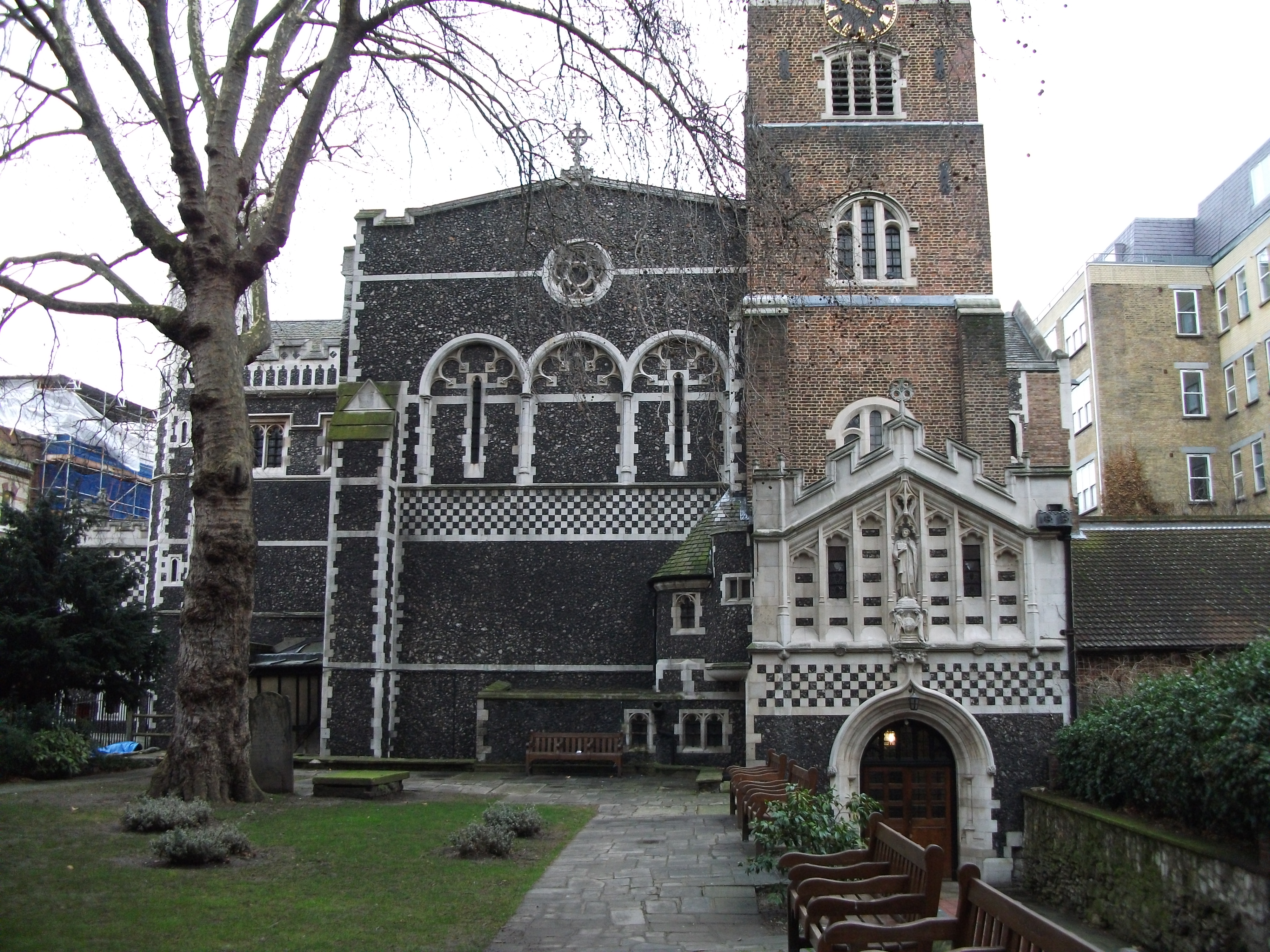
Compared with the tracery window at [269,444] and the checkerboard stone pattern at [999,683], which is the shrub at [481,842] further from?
the tracery window at [269,444]

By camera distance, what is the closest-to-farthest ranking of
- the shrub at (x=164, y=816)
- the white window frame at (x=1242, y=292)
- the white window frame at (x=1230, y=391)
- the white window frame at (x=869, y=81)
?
1. the shrub at (x=164, y=816)
2. the white window frame at (x=869, y=81)
3. the white window frame at (x=1242, y=292)
4. the white window frame at (x=1230, y=391)

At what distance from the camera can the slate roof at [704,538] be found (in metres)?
20.5

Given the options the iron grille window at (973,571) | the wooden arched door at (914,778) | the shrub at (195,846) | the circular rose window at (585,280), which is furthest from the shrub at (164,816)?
the circular rose window at (585,280)

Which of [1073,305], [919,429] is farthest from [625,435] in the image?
[1073,305]

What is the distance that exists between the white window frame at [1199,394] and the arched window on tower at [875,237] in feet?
71.3

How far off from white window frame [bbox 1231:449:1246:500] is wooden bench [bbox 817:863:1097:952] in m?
35.6

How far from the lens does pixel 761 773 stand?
42.6 feet

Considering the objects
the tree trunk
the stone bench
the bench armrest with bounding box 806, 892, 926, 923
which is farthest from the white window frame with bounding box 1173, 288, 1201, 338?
the bench armrest with bounding box 806, 892, 926, 923

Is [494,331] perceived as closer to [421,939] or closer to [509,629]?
[509,629]

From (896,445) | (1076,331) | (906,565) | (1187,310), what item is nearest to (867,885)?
(906,565)

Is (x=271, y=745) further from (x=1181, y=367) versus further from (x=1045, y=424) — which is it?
(x=1181, y=367)

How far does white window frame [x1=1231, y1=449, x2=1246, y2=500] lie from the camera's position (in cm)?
3628

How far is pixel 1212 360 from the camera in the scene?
37906mm

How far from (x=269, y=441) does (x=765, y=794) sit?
21867mm
